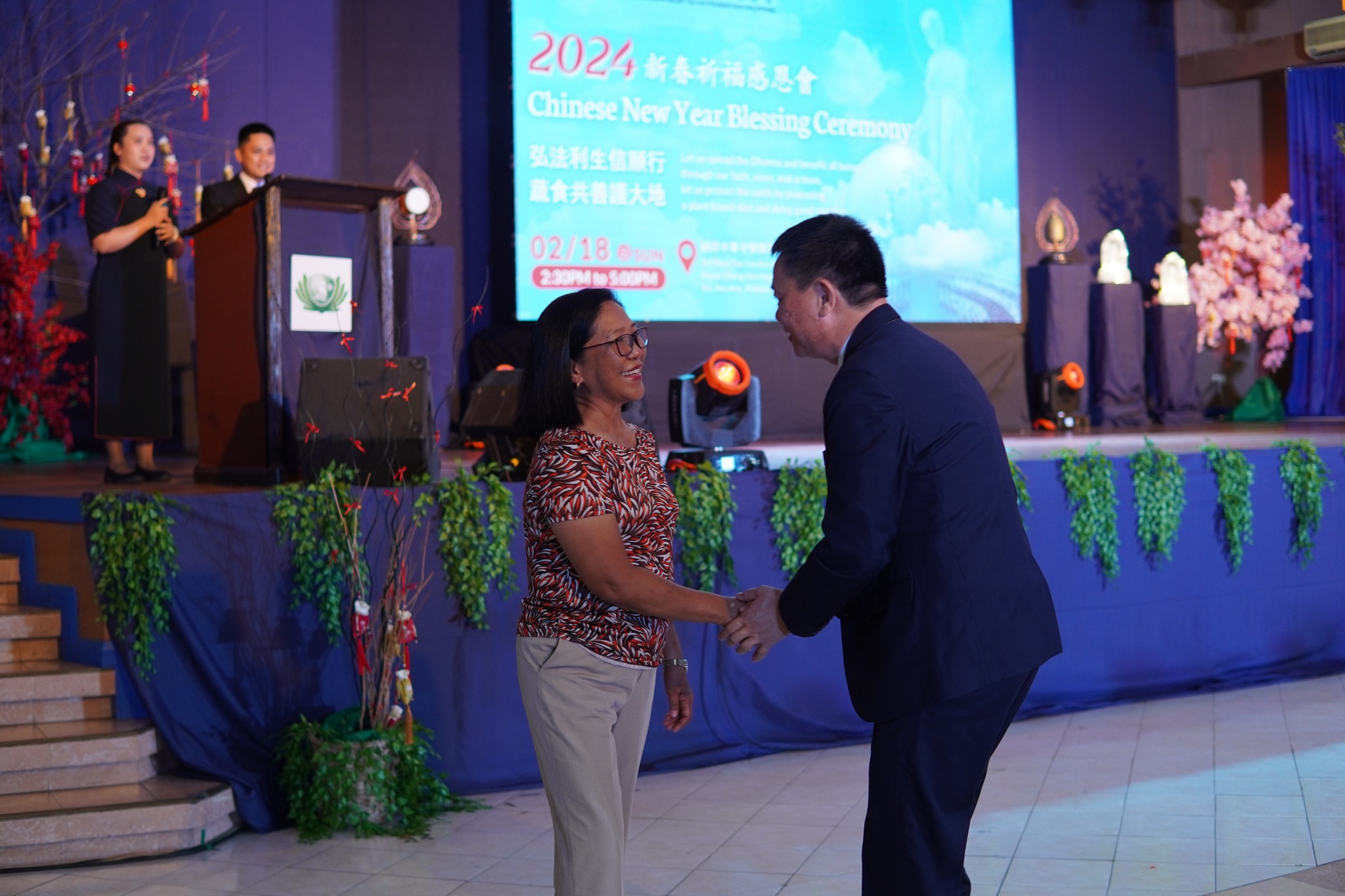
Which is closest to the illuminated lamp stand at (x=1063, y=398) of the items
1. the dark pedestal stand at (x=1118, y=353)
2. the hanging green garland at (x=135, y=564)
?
the dark pedestal stand at (x=1118, y=353)

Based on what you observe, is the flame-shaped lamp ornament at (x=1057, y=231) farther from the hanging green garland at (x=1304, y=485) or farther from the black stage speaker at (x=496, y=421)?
the black stage speaker at (x=496, y=421)

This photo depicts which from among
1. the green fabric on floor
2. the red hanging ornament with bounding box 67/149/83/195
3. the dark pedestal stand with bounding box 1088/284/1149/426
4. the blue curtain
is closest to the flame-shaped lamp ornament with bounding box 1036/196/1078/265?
the dark pedestal stand with bounding box 1088/284/1149/426

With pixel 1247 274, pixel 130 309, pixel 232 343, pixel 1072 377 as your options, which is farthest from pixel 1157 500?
pixel 1247 274

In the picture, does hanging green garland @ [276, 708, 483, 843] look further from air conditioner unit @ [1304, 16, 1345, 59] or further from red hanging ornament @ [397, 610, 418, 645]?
air conditioner unit @ [1304, 16, 1345, 59]

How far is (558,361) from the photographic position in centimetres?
209

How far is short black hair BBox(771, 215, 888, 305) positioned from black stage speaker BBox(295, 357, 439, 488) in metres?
2.33

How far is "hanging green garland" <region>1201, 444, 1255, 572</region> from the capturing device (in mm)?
5266

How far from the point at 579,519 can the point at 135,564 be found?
2.17 m

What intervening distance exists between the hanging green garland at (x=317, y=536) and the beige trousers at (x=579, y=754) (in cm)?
192

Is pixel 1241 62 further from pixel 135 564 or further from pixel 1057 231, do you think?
pixel 135 564

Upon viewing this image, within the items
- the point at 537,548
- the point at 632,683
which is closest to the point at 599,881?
the point at 632,683

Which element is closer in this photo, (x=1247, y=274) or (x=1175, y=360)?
(x=1175, y=360)

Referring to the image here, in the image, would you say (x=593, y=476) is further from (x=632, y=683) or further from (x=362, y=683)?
(x=362, y=683)

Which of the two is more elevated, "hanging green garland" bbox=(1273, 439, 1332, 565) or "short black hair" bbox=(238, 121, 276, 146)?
"short black hair" bbox=(238, 121, 276, 146)
